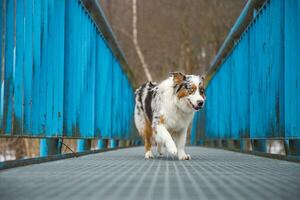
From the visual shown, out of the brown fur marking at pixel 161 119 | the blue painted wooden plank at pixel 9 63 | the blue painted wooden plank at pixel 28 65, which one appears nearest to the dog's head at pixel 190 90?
the brown fur marking at pixel 161 119

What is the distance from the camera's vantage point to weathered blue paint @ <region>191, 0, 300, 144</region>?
4512 millimetres

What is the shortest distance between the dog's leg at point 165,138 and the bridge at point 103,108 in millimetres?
213

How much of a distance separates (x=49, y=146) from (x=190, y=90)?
152 centimetres

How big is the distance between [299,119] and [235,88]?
3900 mm

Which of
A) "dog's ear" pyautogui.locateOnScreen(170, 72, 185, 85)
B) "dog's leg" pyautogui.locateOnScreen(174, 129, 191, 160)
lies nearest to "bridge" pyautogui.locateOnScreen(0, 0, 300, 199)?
"dog's leg" pyautogui.locateOnScreen(174, 129, 191, 160)

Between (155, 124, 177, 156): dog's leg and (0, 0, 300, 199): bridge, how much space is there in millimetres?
213

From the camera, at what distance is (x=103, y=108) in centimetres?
831

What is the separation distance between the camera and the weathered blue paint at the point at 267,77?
14.8ft

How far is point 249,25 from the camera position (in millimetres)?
6766

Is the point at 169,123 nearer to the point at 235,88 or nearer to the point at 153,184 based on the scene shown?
the point at 235,88

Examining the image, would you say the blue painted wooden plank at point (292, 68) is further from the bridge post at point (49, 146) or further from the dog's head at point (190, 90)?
the bridge post at point (49, 146)

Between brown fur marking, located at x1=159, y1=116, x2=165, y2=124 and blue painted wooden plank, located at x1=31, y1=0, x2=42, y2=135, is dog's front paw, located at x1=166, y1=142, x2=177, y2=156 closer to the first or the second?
brown fur marking, located at x1=159, y1=116, x2=165, y2=124

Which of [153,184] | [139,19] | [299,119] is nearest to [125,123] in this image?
[299,119]

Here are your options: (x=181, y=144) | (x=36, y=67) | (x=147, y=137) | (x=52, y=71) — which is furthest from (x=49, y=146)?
(x=147, y=137)
